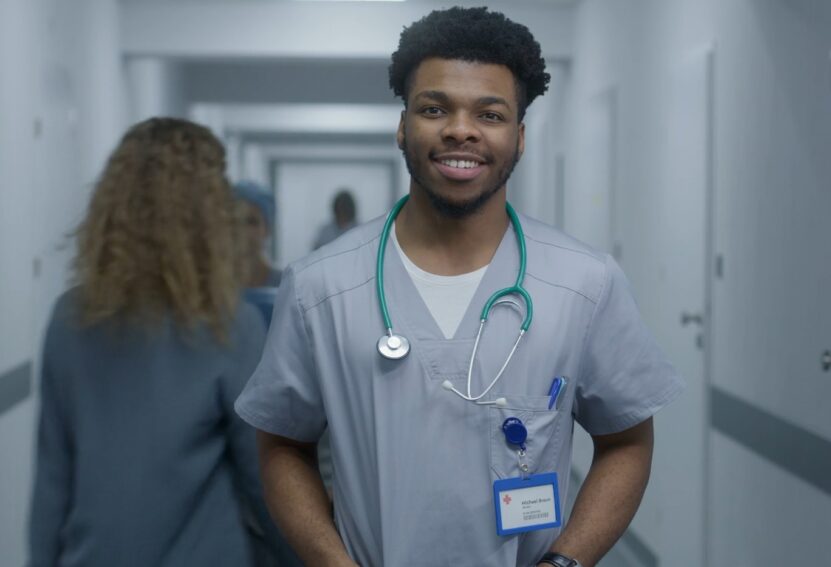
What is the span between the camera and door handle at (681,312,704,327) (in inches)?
133

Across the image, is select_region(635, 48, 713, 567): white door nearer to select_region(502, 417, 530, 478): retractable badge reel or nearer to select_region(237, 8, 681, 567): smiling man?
select_region(237, 8, 681, 567): smiling man

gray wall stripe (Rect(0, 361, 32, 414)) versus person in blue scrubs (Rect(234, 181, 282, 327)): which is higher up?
person in blue scrubs (Rect(234, 181, 282, 327))

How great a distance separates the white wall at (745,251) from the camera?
94.3 inches

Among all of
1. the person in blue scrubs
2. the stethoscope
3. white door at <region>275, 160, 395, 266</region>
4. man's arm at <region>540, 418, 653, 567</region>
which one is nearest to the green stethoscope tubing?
the stethoscope

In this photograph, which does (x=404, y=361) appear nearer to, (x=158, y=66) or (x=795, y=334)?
(x=795, y=334)

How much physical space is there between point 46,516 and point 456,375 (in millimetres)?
666

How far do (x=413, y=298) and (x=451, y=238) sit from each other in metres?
0.09

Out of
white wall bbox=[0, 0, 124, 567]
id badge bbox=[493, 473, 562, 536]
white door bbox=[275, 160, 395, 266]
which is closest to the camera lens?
id badge bbox=[493, 473, 562, 536]

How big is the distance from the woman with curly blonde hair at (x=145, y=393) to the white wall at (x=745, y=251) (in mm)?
1378

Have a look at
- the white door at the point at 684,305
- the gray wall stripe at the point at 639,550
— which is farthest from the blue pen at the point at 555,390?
the gray wall stripe at the point at 639,550

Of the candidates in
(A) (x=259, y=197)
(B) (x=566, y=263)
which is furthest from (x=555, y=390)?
(A) (x=259, y=197)

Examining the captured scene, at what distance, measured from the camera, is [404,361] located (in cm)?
122

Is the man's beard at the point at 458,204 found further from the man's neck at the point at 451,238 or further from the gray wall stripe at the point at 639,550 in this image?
the gray wall stripe at the point at 639,550

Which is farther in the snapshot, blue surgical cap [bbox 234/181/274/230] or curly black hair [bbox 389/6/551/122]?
blue surgical cap [bbox 234/181/274/230]
